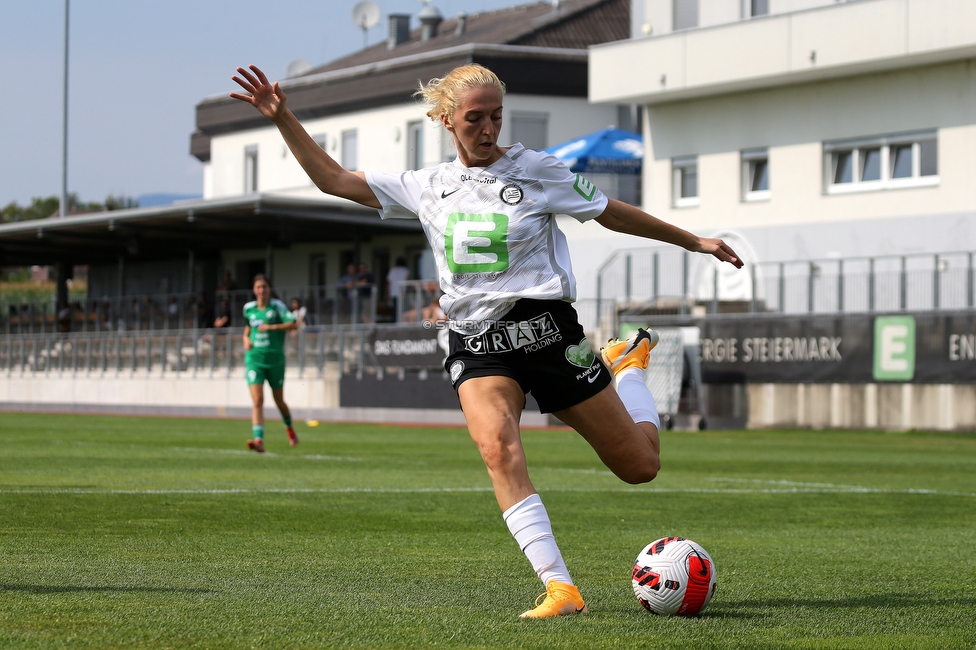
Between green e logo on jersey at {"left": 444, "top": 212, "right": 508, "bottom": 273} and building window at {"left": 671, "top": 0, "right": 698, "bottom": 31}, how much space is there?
32261 millimetres

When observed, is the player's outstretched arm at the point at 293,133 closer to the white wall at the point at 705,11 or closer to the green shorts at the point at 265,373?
the green shorts at the point at 265,373

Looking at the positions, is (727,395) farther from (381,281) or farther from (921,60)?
(381,281)

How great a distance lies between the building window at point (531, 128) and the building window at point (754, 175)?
9468 millimetres

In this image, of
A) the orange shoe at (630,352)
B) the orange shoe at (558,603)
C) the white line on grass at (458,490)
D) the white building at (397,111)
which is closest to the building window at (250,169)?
the white building at (397,111)

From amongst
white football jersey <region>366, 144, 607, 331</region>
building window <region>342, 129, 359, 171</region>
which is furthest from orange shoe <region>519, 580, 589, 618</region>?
building window <region>342, 129, 359, 171</region>

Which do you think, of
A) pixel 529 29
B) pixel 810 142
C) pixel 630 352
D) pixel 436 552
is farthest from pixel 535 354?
pixel 529 29

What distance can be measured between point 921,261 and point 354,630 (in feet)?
89.1

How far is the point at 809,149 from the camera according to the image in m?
34.7

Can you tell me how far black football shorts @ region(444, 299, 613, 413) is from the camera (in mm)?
6105

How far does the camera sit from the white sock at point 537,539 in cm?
589

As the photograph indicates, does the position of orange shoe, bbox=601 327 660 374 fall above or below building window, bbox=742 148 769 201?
below

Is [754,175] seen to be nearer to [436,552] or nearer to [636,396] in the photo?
[436,552]

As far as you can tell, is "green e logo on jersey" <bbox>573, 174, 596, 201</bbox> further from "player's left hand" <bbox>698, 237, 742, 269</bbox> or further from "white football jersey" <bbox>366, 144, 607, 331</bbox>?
"player's left hand" <bbox>698, 237, 742, 269</bbox>

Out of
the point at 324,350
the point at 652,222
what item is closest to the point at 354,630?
the point at 652,222
